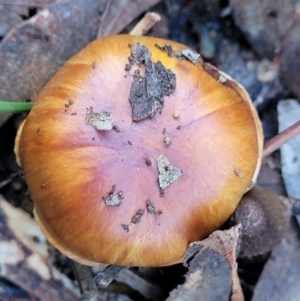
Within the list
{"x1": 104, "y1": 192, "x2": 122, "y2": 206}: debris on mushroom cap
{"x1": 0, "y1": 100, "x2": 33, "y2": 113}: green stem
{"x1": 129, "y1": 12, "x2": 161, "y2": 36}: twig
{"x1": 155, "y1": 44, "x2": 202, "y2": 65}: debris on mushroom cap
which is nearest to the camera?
{"x1": 104, "y1": 192, "x2": 122, "y2": 206}: debris on mushroom cap

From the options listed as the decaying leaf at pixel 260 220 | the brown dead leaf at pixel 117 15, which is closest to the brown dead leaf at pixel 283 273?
the decaying leaf at pixel 260 220

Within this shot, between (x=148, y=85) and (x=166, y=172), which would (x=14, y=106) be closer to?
(x=148, y=85)

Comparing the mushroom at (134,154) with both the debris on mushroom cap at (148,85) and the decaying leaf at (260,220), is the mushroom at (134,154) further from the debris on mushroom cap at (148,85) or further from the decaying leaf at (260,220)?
the decaying leaf at (260,220)

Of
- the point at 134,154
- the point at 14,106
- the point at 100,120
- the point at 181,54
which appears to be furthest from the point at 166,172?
the point at 14,106

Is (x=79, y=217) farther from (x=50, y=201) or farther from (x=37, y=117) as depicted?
(x=37, y=117)

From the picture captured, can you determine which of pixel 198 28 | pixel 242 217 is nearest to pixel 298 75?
pixel 198 28

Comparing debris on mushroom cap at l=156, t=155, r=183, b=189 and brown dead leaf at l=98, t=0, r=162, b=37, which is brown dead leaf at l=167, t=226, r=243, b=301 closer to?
debris on mushroom cap at l=156, t=155, r=183, b=189

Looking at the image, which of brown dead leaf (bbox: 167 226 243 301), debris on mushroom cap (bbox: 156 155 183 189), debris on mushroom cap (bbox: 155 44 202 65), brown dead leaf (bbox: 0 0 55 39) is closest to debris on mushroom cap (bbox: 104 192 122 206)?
debris on mushroom cap (bbox: 156 155 183 189)
